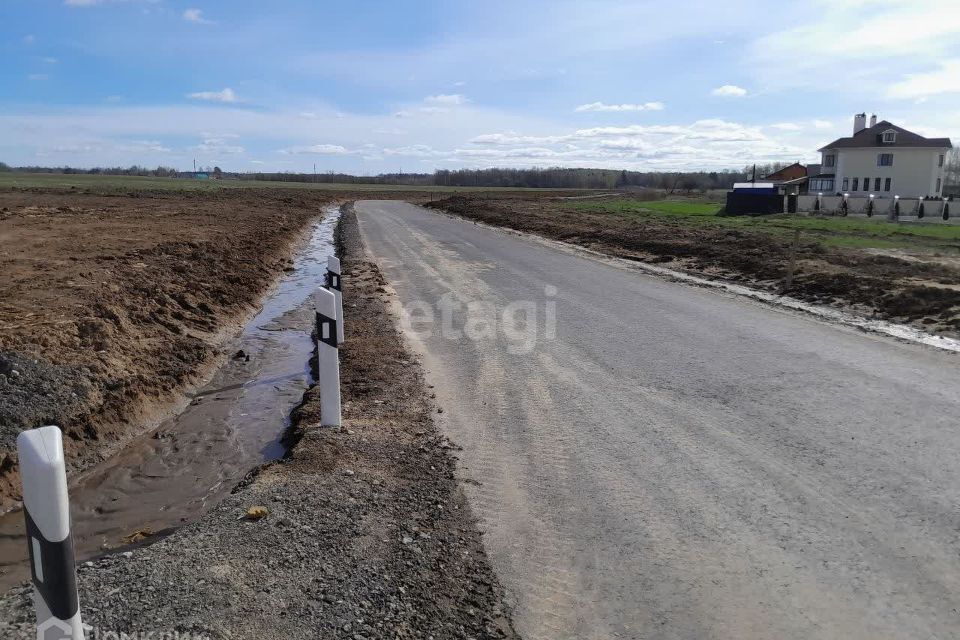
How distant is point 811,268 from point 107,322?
14655 mm

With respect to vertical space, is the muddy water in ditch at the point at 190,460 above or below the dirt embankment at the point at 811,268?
below

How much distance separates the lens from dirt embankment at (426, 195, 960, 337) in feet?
39.4

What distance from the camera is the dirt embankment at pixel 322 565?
3.32 meters

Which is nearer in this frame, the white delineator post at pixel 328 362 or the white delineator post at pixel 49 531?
the white delineator post at pixel 49 531

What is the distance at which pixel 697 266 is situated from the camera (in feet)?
60.0

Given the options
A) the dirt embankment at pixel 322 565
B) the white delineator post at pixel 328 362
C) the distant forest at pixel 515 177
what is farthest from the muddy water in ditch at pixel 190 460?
the distant forest at pixel 515 177

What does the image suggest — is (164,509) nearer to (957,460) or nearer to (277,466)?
(277,466)

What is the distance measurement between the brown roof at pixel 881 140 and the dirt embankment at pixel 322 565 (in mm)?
72018

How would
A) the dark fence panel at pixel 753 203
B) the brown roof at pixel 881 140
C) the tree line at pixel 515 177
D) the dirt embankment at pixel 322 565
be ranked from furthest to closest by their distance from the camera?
the tree line at pixel 515 177 < the brown roof at pixel 881 140 < the dark fence panel at pixel 753 203 < the dirt embankment at pixel 322 565

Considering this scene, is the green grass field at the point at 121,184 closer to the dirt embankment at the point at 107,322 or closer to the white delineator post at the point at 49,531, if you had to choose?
the dirt embankment at the point at 107,322

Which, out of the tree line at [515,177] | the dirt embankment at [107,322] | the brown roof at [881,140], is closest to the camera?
the dirt embankment at [107,322]

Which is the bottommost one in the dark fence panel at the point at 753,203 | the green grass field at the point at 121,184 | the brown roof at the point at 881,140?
the dark fence panel at the point at 753,203

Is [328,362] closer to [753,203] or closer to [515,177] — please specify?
[753,203]

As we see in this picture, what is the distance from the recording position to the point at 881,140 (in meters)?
64.9
